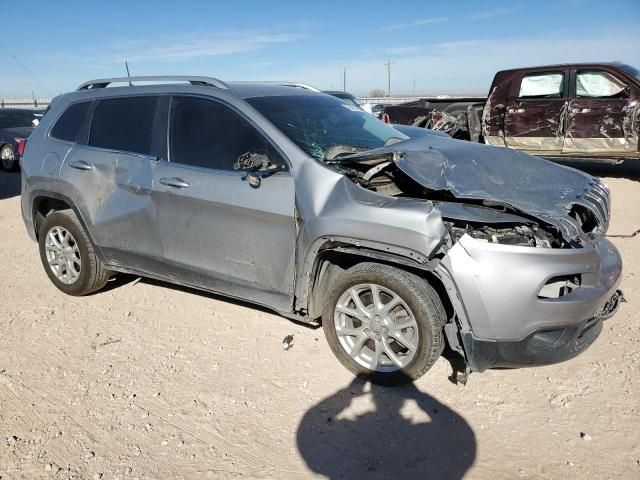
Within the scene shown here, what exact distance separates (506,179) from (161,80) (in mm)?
2734

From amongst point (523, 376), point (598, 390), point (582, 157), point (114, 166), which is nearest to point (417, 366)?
point (523, 376)

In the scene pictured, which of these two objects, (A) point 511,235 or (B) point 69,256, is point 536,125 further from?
(B) point 69,256

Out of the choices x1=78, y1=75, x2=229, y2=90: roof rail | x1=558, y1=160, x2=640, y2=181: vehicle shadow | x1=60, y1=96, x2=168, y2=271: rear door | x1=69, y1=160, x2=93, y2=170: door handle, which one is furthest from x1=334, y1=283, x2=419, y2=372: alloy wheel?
x1=558, y1=160, x2=640, y2=181: vehicle shadow

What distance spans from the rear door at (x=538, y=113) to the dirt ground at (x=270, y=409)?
233 inches

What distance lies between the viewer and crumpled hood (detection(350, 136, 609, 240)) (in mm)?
3064

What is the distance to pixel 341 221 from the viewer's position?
10.1 feet

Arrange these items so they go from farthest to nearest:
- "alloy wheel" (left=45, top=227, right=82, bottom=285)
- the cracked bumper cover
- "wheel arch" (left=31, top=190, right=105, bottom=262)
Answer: "alloy wheel" (left=45, top=227, right=82, bottom=285), "wheel arch" (left=31, top=190, right=105, bottom=262), the cracked bumper cover

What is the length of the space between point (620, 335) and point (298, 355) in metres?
2.33

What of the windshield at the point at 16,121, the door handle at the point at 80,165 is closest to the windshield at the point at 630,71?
the door handle at the point at 80,165

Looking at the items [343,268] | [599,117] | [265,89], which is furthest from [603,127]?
[343,268]

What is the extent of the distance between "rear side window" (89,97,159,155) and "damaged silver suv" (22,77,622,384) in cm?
1

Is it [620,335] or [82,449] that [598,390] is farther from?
[82,449]

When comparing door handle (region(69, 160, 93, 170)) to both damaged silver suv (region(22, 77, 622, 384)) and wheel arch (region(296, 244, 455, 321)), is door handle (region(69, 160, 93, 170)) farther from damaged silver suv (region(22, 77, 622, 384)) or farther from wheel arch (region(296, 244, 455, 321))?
wheel arch (region(296, 244, 455, 321))

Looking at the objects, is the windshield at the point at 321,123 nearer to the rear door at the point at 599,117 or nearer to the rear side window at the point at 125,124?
the rear side window at the point at 125,124
